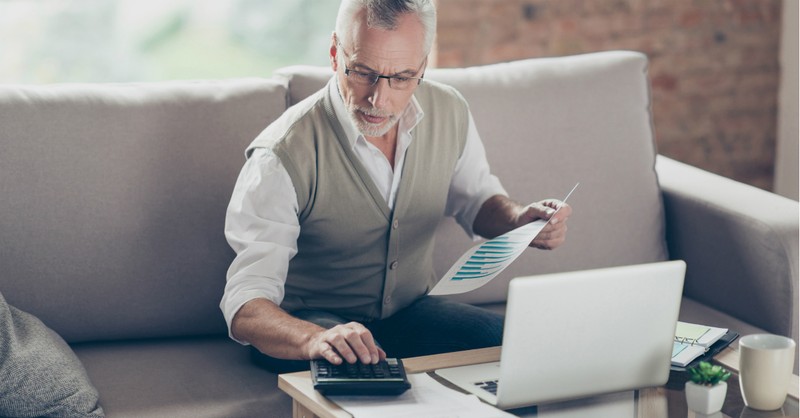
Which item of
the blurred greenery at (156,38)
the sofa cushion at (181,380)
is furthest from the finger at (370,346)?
the blurred greenery at (156,38)

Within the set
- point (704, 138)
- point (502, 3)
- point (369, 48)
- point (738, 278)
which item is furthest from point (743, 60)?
point (369, 48)

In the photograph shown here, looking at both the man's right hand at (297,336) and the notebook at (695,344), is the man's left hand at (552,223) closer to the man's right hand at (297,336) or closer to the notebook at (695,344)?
the notebook at (695,344)

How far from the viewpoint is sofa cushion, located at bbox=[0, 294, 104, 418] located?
66.5 inches

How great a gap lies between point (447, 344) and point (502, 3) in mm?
1640

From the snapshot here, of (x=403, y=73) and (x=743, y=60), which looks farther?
(x=743, y=60)

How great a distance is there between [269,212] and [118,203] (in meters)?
0.41

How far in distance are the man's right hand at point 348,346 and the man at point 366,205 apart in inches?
3.8

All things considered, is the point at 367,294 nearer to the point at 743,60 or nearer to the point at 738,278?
the point at 738,278

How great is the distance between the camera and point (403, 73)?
5.90ft

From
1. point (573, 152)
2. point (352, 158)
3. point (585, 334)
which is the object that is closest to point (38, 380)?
point (352, 158)

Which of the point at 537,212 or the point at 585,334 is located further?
the point at 537,212

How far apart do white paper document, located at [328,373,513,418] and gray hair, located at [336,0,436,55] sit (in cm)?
61

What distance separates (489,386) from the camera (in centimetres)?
152

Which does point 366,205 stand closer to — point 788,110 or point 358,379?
point 358,379
